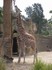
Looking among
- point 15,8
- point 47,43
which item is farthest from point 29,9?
point 15,8

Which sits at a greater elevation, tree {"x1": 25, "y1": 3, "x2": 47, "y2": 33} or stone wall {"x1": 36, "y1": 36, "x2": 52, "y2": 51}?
tree {"x1": 25, "y1": 3, "x2": 47, "y2": 33}

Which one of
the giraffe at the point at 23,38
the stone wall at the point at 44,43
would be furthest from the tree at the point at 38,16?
the giraffe at the point at 23,38

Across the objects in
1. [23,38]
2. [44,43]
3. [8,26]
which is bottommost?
[23,38]

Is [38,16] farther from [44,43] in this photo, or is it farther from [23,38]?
[23,38]

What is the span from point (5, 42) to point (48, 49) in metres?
13.9

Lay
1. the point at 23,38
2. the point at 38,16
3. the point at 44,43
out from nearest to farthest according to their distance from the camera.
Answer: the point at 23,38 < the point at 44,43 < the point at 38,16

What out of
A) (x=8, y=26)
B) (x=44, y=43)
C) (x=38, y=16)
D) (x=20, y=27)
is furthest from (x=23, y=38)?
(x=38, y=16)

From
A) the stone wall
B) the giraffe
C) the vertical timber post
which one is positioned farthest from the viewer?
the stone wall

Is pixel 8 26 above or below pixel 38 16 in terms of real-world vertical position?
below

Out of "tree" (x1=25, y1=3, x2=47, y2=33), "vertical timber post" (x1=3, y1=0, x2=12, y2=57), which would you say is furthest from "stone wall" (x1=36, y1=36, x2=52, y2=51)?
"vertical timber post" (x1=3, y1=0, x2=12, y2=57)

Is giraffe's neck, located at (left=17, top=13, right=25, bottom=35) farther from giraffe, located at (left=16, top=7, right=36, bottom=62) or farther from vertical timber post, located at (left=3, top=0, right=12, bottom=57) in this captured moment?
vertical timber post, located at (left=3, top=0, right=12, bottom=57)

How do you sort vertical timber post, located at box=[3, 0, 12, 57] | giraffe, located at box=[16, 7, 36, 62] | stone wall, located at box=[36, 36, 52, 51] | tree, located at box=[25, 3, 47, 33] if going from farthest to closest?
tree, located at box=[25, 3, 47, 33]
stone wall, located at box=[36, 36, 52, 51]
giraffe, located at box=[16, 7, 36, 62]
vertical timber post, located at box=[3, 0, 12, 57]

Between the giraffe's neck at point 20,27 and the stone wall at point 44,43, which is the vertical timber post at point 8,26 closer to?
the giraffe's neck at point 20,27

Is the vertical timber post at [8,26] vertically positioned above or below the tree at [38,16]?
below
